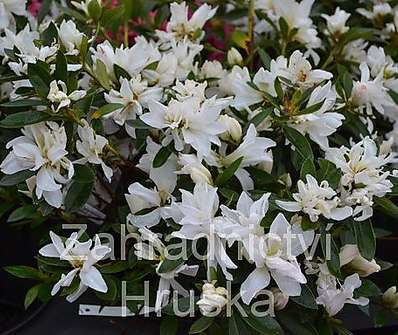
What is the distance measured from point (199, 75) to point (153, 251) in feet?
1.20

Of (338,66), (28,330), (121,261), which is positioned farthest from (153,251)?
(338,66)

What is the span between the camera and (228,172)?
3.16ft

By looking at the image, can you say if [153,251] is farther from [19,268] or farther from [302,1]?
[302,1]

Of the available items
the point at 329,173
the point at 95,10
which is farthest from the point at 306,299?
the point at 95,10

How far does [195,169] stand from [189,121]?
2.4 inches

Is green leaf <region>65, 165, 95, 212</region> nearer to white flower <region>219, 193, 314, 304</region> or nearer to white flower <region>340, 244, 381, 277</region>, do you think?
white flower <region>219, 193, 314, 304</region>

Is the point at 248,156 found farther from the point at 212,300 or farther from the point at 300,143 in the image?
the point at 212,300

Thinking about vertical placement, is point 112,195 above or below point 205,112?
below

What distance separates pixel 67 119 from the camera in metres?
0.97

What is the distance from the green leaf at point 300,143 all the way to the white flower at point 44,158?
0.90 ft

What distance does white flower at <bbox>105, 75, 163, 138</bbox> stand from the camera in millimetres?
1021

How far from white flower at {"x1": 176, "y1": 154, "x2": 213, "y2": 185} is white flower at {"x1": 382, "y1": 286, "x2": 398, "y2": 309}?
0.29 metres

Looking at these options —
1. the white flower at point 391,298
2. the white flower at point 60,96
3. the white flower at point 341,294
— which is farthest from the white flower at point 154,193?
the white flower at point 391,298

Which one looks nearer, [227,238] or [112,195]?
[227,238]
